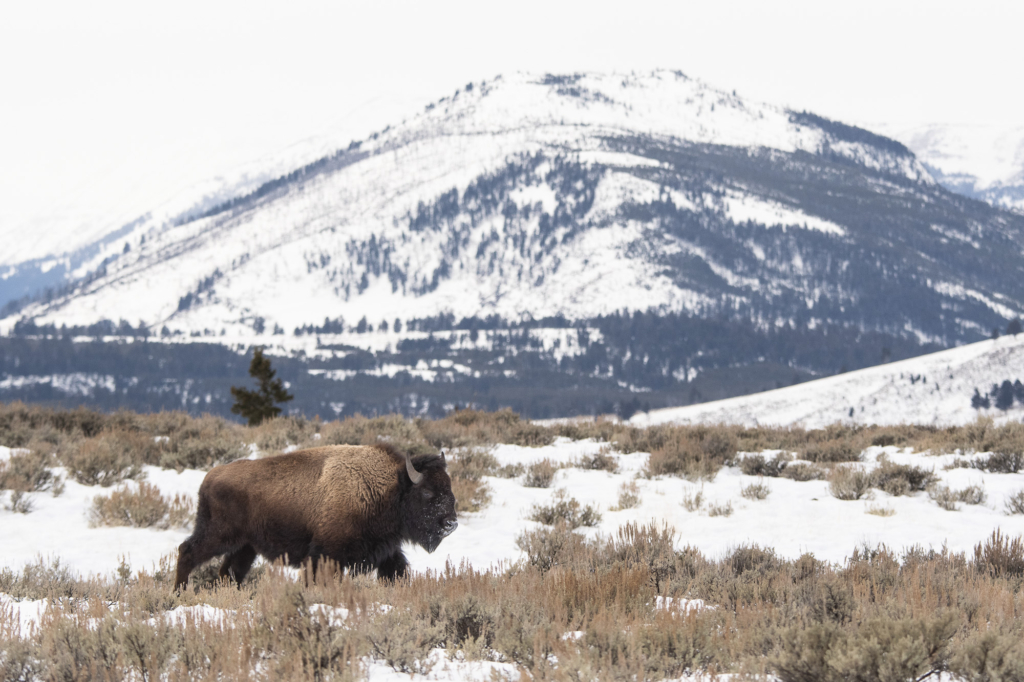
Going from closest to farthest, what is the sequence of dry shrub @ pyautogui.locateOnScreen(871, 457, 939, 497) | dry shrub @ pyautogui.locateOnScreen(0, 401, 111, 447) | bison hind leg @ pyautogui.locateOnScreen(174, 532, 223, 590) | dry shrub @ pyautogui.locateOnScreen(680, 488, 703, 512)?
bison hind leg @ pyautogui.locateOnScreen(174, 532, 223, 590), dry shrub @ pyautogui.locateOnScreen(680, 488, 703, 512), dry shrub @ pyautogui.locateOnScreen(871, 457, 939, 497), dry shrub @ pyautogui.locateOnScreen(0, 401, 111, 447)

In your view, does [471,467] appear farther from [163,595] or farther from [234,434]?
[163,595]

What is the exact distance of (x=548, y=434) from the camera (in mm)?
14930

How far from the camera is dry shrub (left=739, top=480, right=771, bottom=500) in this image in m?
10.4

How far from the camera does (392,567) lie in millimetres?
6238

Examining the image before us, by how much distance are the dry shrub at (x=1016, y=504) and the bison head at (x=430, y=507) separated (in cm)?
683

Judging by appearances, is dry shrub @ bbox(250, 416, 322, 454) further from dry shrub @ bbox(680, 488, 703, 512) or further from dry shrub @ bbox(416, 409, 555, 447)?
dry shrub @ bbox(680, 488, 703, 512)

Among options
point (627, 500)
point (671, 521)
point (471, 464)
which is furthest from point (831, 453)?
point (471, 464)

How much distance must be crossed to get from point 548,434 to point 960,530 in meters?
7.53

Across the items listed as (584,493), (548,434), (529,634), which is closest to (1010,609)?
(529,634)

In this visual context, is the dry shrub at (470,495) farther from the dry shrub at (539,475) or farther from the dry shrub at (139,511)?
the dry shrub at (139,511)

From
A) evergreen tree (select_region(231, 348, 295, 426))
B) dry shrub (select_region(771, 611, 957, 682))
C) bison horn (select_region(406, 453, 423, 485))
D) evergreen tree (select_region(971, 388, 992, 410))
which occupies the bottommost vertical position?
evergreen tree (select_region(971, 388, 992, 410))

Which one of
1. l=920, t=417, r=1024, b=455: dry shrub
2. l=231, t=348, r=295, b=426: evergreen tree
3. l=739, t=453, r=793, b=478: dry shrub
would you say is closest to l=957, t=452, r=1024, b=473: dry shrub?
l=920, t=417, r=1024, b=455: dry shrub

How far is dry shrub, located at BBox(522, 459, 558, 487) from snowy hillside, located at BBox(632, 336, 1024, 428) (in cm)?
5009

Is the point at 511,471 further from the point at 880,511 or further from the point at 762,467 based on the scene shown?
the point at 880,511
